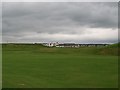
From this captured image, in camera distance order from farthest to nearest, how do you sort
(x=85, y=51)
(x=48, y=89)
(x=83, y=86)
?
(x=85, y=51)
(x=83, y=86)
(x=48, y=89)

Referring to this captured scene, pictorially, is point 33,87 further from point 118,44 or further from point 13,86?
point 118,44

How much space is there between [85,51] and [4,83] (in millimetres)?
56348

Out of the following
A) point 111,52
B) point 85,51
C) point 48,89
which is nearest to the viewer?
point 48,89

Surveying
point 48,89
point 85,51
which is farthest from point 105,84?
point 85,51

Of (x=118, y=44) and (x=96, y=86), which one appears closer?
(x=96, y=86)

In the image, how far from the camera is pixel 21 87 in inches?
651

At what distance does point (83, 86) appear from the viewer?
17766 mm

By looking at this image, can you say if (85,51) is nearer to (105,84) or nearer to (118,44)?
(118,44)

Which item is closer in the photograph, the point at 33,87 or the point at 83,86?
the point at 33,87

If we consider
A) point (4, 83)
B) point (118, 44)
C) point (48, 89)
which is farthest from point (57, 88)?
point (118, 44)

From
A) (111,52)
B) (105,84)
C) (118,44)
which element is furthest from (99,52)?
(105,84)

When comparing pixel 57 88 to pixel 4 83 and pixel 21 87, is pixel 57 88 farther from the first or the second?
pixel 4 83

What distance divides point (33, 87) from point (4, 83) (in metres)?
2.21

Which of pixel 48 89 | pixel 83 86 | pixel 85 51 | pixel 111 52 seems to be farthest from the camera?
pixel 85 51
